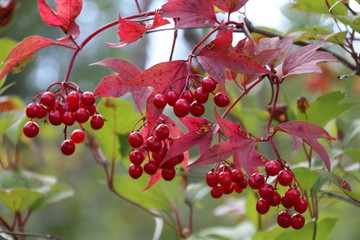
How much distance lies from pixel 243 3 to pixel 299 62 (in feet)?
0.49

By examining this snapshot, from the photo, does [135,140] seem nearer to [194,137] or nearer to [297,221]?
[194,137]

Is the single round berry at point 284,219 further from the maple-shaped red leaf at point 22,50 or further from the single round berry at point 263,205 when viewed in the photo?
the maple-shaped red leaf at point 22,50

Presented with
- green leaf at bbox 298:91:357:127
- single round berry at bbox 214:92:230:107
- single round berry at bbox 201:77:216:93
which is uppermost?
single round berry at bbox 201:77:216:93

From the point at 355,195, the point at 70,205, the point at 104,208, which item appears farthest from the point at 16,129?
the point at 104,208

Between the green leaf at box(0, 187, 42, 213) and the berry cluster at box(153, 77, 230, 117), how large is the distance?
0.52 m

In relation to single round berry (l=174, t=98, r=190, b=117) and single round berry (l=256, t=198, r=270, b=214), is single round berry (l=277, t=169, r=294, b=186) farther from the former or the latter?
single round berry (l=174, t=98, r=190, b=117)

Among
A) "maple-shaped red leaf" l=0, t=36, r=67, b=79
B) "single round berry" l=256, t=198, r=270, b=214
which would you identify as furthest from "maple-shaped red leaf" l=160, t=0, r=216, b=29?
"single round berry" l=256, t=198, r=270, b=214

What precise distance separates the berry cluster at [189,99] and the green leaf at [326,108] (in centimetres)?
40

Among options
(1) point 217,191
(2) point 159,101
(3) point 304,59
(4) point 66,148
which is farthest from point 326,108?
(4) point 66,148

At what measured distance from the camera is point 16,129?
4.04ft

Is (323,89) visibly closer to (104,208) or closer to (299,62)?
(299,62)

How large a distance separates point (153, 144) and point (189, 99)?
0.34 feet

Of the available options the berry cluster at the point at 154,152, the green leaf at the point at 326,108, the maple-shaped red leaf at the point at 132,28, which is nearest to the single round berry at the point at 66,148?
the berry cluster at the point at 154,152

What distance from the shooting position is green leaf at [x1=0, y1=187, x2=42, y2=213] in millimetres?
989
